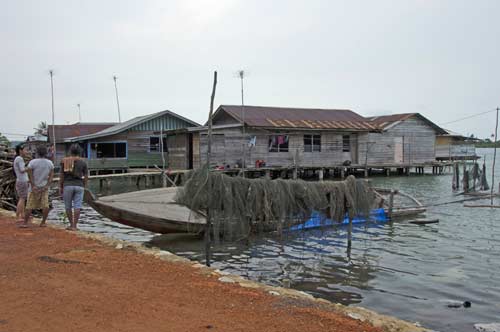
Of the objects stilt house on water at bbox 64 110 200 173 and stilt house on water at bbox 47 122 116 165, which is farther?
stilt house on water at bbox 47 122 116 165

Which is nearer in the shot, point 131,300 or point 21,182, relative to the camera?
point 131,300

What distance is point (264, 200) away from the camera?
29.4ft

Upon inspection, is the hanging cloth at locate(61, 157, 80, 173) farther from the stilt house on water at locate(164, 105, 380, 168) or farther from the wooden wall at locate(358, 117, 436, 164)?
the wooden wall at locate(358, 117, 436, 164)

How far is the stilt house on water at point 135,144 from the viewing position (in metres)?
30.3

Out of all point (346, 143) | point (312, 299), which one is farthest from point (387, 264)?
point (346, 143)

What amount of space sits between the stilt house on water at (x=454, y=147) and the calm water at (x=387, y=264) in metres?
32.2

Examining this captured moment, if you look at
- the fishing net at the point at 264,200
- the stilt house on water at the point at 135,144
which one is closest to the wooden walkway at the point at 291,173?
the stilt house on water at the point at 135,144

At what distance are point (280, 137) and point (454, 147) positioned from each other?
974 inches

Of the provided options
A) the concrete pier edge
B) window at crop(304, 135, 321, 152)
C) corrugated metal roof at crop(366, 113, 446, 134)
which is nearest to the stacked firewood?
the concrete pier edge

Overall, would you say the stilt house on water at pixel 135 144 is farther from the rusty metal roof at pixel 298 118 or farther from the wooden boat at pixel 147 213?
Answer: the wooden boat at pixel 147 213

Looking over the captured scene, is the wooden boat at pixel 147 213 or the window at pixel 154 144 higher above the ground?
the window at pixel 154 144

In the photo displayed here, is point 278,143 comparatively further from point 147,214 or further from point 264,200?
point 264,200

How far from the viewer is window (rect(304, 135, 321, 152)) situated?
103 ft

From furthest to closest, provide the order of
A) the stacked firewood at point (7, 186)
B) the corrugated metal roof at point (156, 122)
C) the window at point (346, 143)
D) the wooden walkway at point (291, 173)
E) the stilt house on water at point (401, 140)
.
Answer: the stilt house on water at point (401, 140) → the window at point (346, 143) → the corrugated metal roof at point (156, 122) → the wooden walkway at point (291, 173) → the stacked firewood at point (7, 186)
